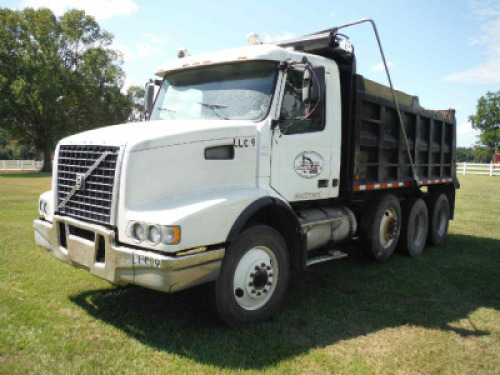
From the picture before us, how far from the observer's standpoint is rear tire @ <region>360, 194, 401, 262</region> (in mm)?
6852

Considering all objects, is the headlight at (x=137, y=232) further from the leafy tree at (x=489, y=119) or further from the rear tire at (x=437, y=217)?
the leafy tree at (x=489, y=119)

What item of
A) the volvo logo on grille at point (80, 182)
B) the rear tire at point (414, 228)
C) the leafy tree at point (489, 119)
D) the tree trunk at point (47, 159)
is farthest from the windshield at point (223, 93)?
the leafy tree at point (489, 119)

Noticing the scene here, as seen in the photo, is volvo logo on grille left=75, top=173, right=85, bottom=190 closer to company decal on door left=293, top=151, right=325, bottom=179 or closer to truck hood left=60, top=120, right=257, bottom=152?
truck hood left=60, top=120, right=257, bottom=152

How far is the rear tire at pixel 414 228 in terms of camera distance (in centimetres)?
779

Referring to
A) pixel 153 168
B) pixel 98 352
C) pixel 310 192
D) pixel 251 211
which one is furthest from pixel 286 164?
pixel 98 352

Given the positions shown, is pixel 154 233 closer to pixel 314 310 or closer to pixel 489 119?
pixel 314 310

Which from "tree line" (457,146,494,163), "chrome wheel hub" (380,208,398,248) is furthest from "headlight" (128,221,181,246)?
"tree line" (457,146,494,163)

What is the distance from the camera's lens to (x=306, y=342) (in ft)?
13.5

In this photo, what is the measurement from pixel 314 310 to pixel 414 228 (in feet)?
13.6

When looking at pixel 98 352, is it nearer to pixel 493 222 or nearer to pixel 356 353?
pixel 356 353

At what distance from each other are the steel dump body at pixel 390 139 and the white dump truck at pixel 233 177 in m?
0.04

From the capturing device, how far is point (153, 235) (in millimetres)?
3734

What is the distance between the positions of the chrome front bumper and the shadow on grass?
44 centimetres

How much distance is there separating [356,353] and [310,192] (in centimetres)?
214
